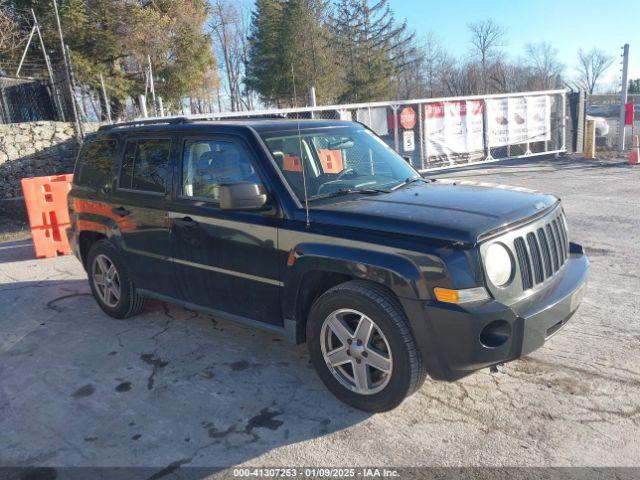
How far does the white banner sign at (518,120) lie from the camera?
1577cm

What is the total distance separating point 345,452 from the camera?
311cm

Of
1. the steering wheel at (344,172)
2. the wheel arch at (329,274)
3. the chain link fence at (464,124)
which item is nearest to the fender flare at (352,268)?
the wheel arch at (329,274)

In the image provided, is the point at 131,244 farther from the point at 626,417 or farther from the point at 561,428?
the point at 626,417

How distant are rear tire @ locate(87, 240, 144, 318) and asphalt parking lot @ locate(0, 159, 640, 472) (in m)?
0.15

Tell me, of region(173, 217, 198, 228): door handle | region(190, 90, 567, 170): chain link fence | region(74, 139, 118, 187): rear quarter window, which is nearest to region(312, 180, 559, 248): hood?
region(173, 217, 198, 228): door handle

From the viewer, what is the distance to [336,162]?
432cm

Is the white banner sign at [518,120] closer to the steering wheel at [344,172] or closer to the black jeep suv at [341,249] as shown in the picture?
the black jeep suv at [341,249]

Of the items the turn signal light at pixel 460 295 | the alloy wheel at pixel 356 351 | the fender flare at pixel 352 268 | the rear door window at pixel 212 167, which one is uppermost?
the rear door window at pixel 212 167

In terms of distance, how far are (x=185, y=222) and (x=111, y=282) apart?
155cm

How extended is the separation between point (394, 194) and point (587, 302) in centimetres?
247

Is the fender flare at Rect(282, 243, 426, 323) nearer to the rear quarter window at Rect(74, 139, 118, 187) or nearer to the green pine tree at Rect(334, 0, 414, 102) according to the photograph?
the rear quarter window at Rect(74, 139, 118, 187)

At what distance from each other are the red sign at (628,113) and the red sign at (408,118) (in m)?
7.43

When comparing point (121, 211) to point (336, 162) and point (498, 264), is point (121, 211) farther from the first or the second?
point (498, 264)

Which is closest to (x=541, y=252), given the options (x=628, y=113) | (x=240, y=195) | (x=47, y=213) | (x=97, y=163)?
(x=240, y=195)
